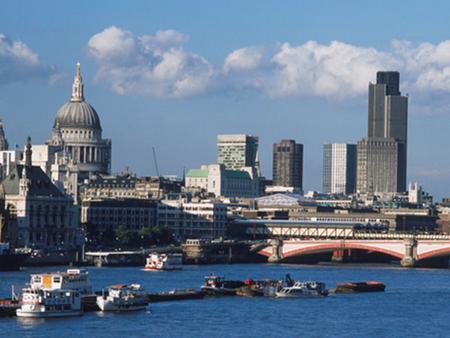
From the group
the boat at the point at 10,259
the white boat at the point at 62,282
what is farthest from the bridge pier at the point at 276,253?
the white boat at the point at 62,282

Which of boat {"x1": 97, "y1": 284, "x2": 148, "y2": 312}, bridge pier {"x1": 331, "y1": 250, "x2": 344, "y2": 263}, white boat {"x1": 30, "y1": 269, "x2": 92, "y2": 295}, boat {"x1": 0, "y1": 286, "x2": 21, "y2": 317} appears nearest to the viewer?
boat {"x1": 0, "y1": 286, "x2": 21, "y2": 317}

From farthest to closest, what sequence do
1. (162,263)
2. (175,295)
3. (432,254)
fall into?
(432,254), (162,263), (175,295)

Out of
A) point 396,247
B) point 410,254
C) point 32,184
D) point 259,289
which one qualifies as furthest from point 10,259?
point 396,247

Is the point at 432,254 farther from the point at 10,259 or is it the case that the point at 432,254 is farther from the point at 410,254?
the point at 10,259

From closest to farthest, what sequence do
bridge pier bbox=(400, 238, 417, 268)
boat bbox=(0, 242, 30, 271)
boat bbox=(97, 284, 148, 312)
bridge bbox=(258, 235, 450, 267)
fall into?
1. boat bbox=(97, 284, 148, 312)
2. boat bbox=(0, 242, 30, 271)
3. bridge pier bbox=(400, 238, 417, 268)
4. bridge bbox=(258, 235, 450, 267)

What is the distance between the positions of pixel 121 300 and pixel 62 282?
3171 millimetres

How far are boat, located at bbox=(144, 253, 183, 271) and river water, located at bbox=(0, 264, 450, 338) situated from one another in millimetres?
11756

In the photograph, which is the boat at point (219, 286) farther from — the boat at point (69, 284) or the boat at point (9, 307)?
the boat at point (9, 307)

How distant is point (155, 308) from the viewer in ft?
328

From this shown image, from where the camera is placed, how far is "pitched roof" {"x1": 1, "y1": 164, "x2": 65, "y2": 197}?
17325 centimetres

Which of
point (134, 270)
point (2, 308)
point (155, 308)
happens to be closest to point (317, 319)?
point (155, 308)

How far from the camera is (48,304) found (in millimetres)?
92812

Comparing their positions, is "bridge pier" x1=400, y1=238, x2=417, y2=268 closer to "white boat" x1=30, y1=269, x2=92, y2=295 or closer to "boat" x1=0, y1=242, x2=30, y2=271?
"boat" x1=0, y1=242, x2=30, y2=271

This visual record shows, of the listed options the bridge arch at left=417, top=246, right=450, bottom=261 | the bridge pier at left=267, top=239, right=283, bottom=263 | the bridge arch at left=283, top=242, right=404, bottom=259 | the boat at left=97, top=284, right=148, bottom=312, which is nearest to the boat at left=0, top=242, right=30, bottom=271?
the bridge arch at left=283, top=242, right=404, bottom=259
